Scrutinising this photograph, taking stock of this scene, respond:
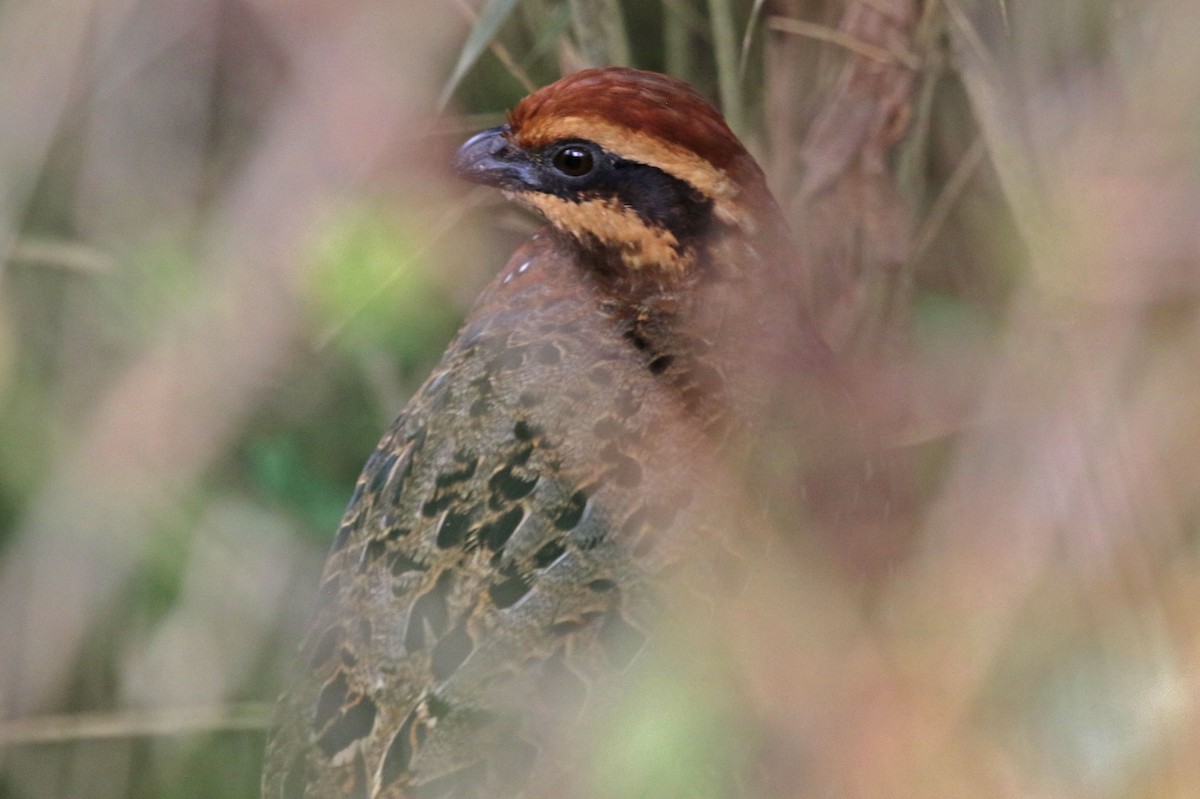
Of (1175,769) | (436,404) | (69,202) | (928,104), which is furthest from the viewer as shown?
(69,202)

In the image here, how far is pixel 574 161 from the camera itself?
2568mm

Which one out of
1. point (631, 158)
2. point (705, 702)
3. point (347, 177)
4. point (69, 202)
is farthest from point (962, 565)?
point (69, 202)

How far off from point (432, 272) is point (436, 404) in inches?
23.6

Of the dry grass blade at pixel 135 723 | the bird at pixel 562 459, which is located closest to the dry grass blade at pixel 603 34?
the bird at pixel 562 459

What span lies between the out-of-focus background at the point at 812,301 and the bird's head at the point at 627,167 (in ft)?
0.62

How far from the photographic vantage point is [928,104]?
313cm

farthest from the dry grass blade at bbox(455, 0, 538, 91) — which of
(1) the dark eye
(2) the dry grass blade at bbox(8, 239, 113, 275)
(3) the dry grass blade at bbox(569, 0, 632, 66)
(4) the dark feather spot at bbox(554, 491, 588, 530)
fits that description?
(4) the dark feather spot at bbox(554, 491, 588, 530)

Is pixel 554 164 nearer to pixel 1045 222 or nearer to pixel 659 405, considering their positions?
pixel 659 405

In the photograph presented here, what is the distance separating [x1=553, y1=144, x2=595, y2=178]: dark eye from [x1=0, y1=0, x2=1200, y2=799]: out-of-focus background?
0.25 meters

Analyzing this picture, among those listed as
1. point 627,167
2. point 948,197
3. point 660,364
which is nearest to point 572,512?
point 660,364

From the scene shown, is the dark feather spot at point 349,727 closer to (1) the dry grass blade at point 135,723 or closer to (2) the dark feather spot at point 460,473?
(2) the dark feather spot at point 460,473

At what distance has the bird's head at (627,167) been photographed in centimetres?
247

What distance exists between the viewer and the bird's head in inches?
97.3

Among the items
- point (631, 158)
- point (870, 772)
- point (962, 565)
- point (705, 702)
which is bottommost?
point (705, 702)
